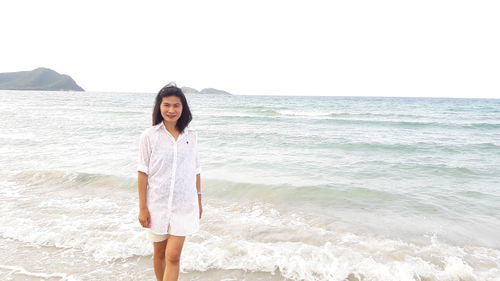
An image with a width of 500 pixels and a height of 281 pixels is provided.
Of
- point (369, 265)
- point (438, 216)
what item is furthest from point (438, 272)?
point (438, 216)

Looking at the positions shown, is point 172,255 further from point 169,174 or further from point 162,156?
point 162,156

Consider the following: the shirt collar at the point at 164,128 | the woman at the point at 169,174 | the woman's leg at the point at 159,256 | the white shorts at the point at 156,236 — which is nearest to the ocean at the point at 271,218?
the woman's leg at the point at 159,256

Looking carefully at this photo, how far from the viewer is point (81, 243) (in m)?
4.48

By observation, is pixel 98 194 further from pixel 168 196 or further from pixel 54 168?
pixel 168 196

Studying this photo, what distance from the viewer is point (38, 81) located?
16862 cm

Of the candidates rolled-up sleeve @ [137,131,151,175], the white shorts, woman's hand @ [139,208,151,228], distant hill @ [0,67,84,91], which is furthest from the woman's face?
distant hill @ [0,67,84,91]

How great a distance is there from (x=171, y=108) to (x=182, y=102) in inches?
4.8

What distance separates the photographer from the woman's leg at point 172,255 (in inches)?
102

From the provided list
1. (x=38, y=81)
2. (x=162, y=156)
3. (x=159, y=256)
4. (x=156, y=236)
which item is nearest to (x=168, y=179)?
(x=162, y=156)

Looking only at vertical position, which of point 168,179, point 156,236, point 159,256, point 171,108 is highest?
point 171,108

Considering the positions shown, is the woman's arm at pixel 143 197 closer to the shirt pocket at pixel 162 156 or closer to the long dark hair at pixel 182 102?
the shirt pocket at pixel 162 156

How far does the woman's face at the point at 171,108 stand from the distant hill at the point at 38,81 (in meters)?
190

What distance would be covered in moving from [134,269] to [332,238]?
2927 millimetres

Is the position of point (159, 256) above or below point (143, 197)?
below
